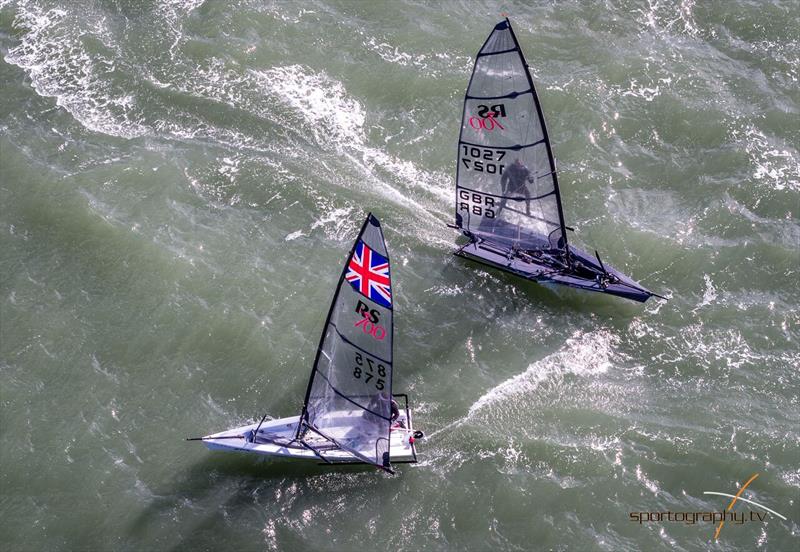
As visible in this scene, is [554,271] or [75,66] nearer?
[554,271]

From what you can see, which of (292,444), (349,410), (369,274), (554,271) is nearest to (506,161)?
(554,271)

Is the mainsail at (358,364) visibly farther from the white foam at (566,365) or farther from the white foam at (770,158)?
the white foam at (770,158)

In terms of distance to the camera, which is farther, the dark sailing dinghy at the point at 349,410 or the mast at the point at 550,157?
the mast at the point at 550,157

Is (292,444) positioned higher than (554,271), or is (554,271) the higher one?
(554,271)

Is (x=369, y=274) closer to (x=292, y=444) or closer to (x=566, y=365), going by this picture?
(x=292, y=444)

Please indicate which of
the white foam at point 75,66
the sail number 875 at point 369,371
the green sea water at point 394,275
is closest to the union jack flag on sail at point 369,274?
the sail number 875 at point 369,371

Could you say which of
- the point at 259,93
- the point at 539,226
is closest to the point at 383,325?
the point at 539,226

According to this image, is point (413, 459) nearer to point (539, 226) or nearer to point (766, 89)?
point (539, 226)
